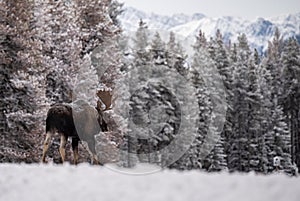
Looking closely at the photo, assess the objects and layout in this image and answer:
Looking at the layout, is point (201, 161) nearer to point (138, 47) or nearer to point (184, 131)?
point (184, 131)

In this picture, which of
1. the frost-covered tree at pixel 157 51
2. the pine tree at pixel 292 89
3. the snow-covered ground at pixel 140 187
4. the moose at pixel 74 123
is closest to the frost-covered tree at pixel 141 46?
the frost-covered tree at pixel 157 51

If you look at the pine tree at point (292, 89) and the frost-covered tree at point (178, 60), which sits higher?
the frost-covered tree at point (178, 60)

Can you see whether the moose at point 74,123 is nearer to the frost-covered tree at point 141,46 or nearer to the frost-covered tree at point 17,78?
the frost-covered tree at point 17,78

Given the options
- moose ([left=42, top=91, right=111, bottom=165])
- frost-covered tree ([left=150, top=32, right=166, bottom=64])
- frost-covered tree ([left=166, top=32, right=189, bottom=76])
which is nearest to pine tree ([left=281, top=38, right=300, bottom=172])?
frost-covered tree ([left=166, top=32, right=189, bottom=76])

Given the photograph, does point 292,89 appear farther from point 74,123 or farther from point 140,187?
point 140,187

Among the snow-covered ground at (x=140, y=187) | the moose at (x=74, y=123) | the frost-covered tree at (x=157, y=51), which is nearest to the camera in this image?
the snow-covered ground at (x=140, y=187)

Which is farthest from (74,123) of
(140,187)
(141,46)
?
(141,46)

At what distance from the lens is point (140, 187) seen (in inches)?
209

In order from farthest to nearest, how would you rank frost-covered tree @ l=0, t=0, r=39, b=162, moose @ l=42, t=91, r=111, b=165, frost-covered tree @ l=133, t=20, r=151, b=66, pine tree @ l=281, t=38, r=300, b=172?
pine tree @ l=281, t=38, r=300, b=172, frost-covered tree @ l=133, t=20, r=151, b=66, frost-covered tree @ l=0, t=0, r=39, b=162, moose @ l=42, t=91, r=111, b=165

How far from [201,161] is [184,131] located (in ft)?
18.0

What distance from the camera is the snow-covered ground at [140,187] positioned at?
4.68 m

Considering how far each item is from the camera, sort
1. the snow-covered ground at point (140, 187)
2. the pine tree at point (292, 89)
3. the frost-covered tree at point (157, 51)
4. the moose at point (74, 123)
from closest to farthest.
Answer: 1. the snow-covered ground at point (140, 187)
2. the moose at point (74, 123)
3. the frost-covered tree at point (157, 51)
4. the pine tree at point (292, 89)

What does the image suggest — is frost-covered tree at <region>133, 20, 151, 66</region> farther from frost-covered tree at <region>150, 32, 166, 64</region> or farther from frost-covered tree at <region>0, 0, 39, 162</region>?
frost-covered tree at <region>0, 0, 39, 162</region>

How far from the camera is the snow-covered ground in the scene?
4680mm
